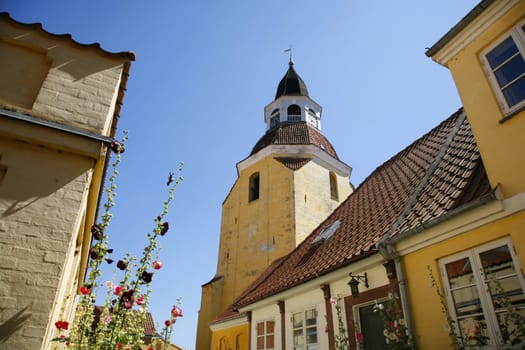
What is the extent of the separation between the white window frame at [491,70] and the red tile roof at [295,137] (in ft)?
55.5

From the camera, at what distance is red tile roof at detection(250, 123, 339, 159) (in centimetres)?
2259

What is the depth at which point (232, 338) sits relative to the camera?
1252 cm

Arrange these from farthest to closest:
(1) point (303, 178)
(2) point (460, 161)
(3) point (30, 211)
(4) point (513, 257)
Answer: (1) point (303, 178) < (2) point (460, 161) < (4) point (513, 257) < (3) point (30, 211)

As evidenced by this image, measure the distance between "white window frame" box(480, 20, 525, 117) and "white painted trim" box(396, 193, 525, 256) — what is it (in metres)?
1.20

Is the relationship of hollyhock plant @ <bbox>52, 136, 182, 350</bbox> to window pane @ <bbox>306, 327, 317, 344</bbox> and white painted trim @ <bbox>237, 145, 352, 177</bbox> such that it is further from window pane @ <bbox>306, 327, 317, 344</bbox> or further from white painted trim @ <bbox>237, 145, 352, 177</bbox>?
white painted trim @ <bbox>237, 145, 352, 177</bbox>

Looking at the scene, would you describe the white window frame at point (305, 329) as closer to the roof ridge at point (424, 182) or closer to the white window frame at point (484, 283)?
the roof ridge at point (424, 182)

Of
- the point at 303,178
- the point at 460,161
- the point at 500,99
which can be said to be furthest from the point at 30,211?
the point at 303,178

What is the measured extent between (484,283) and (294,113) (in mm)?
23304

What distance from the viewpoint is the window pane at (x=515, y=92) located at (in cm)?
460

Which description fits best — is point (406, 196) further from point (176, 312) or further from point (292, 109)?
point (292, 109)

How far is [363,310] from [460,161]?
340 cm

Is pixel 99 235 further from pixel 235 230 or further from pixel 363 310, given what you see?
pixel 235 230

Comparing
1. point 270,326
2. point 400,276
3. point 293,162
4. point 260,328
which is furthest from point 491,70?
point 293,162

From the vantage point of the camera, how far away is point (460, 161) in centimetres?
656
